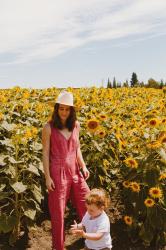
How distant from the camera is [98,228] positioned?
4105mm

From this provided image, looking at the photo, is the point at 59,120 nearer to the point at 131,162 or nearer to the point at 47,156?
the point at 47,156

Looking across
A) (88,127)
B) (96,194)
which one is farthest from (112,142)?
(96,194)

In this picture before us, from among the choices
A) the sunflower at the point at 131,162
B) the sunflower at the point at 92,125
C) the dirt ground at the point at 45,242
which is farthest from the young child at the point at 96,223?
the sunflower at the point at 92,125

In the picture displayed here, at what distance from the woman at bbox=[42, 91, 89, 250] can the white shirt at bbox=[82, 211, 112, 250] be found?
844mm

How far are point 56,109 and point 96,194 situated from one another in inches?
49.7

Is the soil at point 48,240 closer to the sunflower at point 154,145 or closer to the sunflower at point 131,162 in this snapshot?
the sunflower at point 131,162

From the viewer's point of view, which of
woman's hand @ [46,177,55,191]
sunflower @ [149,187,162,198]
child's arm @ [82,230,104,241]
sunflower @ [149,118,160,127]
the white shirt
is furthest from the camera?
sunflower @ [149,118,160,127]

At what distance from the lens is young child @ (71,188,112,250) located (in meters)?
4.08

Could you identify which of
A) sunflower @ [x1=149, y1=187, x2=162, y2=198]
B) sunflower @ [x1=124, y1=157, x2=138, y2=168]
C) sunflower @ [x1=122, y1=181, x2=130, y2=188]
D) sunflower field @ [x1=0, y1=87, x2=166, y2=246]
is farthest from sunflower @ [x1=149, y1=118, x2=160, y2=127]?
sunflower @ [x1=149, y1=187, x2=162, y2=198]

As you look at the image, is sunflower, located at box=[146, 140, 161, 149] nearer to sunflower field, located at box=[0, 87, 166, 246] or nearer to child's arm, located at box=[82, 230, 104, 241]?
sunflower field, located at box=[0, 87, 166, 246]

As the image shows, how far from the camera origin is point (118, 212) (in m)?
6.52

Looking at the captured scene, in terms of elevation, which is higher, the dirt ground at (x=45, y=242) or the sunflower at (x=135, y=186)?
the sunflower at (x=135, y=186)

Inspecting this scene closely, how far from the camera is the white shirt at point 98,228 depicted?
4121 mm

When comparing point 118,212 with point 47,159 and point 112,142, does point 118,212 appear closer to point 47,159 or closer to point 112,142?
point 112,142
